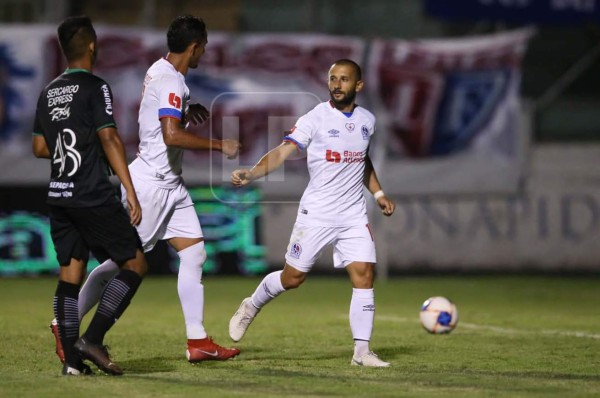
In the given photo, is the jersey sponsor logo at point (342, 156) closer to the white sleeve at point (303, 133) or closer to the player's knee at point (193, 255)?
the white sleeve at point (303, 133)

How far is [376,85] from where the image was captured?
18281 millimetres

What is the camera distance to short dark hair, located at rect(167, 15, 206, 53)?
27.4ft

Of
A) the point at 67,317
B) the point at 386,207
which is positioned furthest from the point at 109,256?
the point at 386,207

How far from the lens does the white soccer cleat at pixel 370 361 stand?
8.20 metres

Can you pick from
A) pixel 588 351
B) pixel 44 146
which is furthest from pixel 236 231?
pixel 44 146

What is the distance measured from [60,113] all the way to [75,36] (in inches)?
18.9

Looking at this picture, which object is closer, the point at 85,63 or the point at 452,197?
the point at 85,63

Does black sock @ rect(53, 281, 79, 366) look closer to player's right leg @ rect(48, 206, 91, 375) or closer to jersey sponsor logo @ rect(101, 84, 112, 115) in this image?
player's right leg @ rect(48, 206, 91, 375)

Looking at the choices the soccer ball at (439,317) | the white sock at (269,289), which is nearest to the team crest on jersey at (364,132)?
the white sock at (269,289)

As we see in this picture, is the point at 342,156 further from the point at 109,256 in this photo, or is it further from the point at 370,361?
the point at 109,256

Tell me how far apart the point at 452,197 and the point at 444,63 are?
2173 mm

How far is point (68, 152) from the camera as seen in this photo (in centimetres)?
737

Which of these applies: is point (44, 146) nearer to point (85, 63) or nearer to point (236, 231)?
point (85, 63)

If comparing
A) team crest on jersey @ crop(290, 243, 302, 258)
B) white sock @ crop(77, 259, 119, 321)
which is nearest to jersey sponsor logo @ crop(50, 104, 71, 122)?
white sock @ crop(77, 259, 119, 321)
